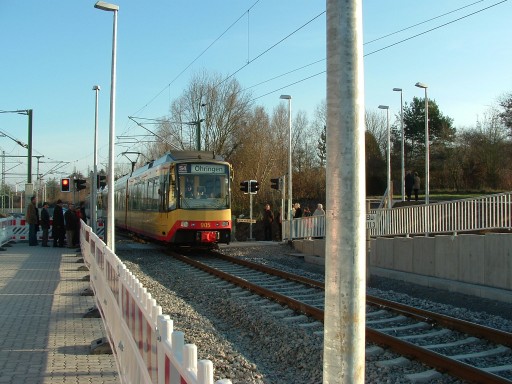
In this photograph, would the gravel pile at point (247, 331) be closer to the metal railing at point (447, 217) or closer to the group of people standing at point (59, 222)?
the metal railing at point (447, 217)

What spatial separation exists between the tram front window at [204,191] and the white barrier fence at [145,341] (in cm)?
1377

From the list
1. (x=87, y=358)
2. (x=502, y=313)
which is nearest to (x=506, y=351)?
(x=502, y=313)

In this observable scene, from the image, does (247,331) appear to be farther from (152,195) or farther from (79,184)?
(79,184)

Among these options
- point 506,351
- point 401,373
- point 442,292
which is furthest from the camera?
point 442,292

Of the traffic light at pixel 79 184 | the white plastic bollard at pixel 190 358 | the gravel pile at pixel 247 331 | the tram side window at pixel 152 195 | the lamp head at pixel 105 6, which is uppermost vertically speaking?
the lamp head at pixel 105 6

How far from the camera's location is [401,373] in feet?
23.3

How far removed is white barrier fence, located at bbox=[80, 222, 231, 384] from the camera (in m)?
2.91

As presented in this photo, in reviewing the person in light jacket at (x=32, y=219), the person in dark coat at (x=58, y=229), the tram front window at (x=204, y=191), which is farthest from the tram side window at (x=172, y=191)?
the person in light jacket at (x=32, y=219)

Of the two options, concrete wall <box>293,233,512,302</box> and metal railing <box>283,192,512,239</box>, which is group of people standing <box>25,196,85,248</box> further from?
concrete wall <box>293,233,512,302</box>

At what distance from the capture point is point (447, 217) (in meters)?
16.4

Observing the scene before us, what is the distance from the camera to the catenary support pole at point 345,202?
3.18 meters

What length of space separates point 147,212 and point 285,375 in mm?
18292

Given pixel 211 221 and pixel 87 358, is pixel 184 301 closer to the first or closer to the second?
pixel 87 358

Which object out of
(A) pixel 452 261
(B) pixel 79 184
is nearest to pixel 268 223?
(B) pixel 79 184
